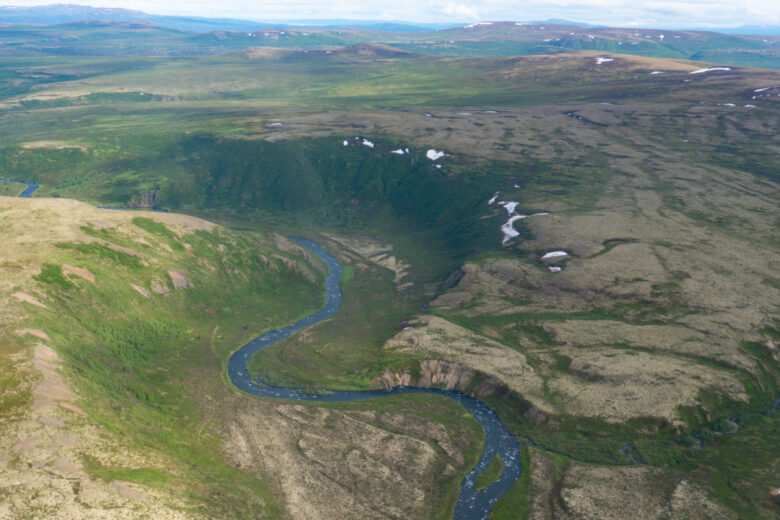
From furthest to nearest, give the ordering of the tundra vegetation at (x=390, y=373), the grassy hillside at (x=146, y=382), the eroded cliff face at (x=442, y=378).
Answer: the eroded cliff face at (x=442, y=378) → the tundra vegetation at (x=390, y=373) → the grassy hillside at (x=146, y=382)

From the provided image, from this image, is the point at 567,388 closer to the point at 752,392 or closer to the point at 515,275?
the point at 752,392

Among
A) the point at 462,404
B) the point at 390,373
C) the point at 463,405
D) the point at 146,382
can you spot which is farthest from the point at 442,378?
the point at 146,382

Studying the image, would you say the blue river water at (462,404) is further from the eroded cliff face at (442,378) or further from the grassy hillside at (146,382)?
the grassy hillside at (146,382)

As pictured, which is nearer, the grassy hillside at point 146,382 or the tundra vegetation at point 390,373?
the grassy hillside at point 146,382

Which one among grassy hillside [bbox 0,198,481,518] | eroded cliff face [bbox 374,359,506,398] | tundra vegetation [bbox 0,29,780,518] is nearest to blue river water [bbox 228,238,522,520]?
eroded cliff face [bbox 374,359,506,398]

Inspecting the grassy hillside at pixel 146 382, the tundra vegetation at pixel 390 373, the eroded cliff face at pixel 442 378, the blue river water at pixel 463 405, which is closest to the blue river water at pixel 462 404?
the blue river water at pixel 463 405

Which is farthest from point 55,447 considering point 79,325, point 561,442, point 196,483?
point 561,442
